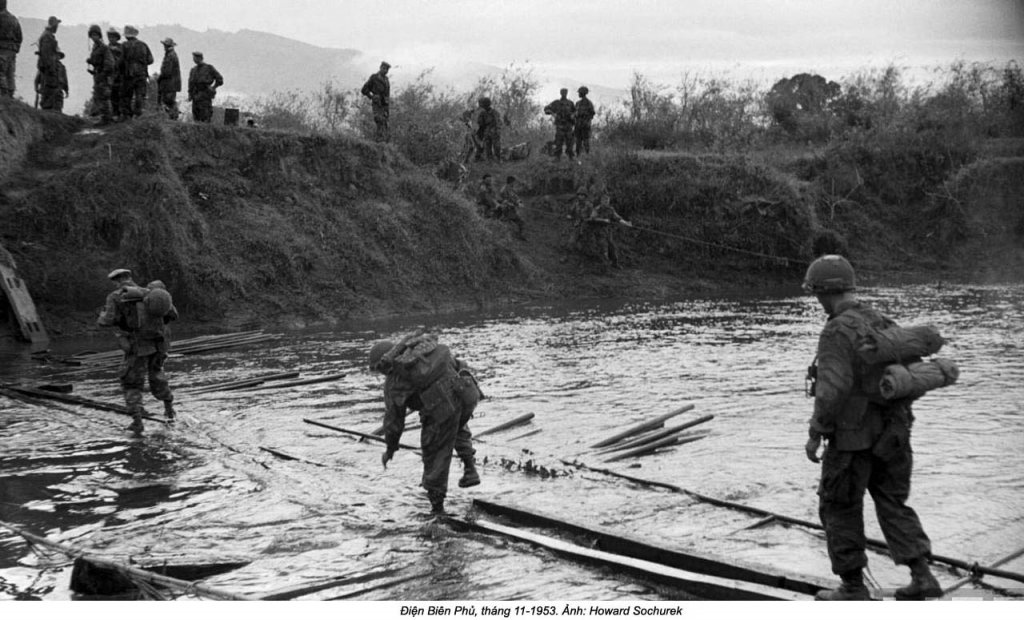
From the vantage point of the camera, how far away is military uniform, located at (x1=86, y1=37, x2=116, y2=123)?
84.1 feet

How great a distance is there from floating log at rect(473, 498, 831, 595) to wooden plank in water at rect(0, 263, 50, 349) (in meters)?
14.7

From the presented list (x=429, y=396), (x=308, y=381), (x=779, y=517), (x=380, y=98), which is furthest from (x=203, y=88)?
(x=779, y=517)

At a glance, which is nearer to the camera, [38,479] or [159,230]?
[38,479]

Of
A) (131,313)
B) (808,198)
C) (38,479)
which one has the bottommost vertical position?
(38,479)

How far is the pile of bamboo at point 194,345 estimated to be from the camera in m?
18.4

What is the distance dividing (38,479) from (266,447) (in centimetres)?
235

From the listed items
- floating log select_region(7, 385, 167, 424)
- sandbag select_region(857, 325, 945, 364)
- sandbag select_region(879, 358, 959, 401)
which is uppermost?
sandbag select_region(857, 325, 945, 364)

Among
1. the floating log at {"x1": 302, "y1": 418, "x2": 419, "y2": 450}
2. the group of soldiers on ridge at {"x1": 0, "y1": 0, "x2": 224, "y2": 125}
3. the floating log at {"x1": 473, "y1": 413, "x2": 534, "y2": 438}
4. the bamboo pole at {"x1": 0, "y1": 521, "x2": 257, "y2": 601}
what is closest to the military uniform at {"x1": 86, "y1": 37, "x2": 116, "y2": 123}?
the group of soldiers on ridge at {"x1": 0, "y1": 0, "x2": 224, "y2": 125}

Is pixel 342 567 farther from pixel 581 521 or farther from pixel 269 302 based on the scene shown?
pixel 269 302

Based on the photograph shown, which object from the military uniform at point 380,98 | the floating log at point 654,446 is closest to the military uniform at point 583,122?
the military uniform at point 380,98

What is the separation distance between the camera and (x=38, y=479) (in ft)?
35.3

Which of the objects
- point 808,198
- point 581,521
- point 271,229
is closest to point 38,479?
point 581,521

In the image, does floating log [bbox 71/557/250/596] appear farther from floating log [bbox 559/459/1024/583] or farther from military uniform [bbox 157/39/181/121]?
military uniform [bbox 157/39/181/121]

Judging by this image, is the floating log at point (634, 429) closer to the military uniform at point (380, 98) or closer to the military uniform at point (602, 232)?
the military uniform at point (602, 232)
